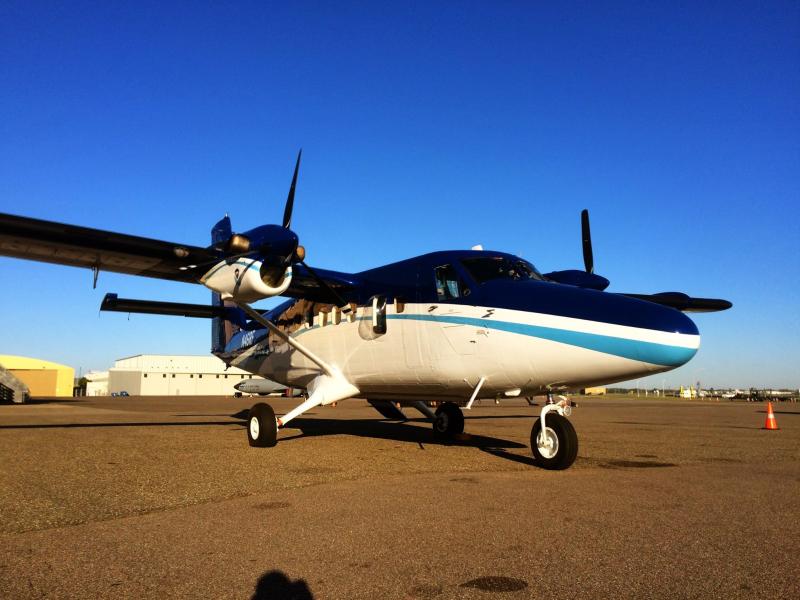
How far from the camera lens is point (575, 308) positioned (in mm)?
7145

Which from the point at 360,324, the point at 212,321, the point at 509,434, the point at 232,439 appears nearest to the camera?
the point at 360,324

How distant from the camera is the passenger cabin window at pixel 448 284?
866 centimetres

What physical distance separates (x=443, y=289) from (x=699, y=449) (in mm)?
5863

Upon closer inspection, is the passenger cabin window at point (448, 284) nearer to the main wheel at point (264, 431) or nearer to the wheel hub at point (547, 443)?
the wheel hub at point (547, 443)

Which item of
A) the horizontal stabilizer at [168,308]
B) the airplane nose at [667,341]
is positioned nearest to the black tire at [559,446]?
the airplane nose at [667,341]

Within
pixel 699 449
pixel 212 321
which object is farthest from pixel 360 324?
pixel 212 321

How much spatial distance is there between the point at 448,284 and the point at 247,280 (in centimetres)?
349

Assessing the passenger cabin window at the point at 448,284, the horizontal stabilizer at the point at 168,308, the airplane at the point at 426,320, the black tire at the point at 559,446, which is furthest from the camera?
the horizontal stabilizer at the point at 168,308

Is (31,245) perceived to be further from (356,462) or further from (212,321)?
(212,321)

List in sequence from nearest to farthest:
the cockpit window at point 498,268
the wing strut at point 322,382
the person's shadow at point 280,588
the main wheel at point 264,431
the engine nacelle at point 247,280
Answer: the person's shadow at point 280,588 < the cockpit window at point 498,268 < the engine nacelle at point 247,280 < the main wheel at point 264,431 < the wing strut at point 322,382

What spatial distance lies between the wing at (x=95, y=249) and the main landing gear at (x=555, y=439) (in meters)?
6.40

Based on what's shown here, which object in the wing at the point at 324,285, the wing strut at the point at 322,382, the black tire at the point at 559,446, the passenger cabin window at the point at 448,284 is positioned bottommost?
the black tire at the point at 559,446

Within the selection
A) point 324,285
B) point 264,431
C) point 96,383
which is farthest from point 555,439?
point 96,383

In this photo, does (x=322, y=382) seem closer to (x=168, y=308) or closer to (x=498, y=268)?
(x=498, y=268)
